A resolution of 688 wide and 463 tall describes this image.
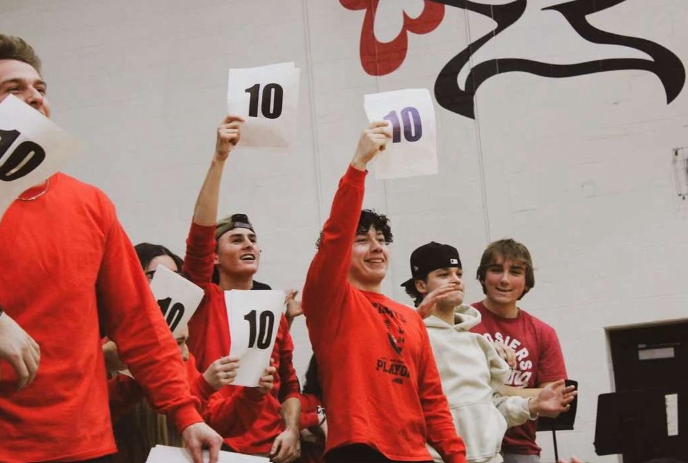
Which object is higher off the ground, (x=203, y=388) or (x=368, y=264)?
(x=368, y=264)

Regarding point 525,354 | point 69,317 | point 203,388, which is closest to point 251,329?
point 203,388

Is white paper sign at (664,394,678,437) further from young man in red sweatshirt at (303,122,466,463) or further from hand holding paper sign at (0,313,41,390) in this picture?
hand holding paper sign at (0,313,41,390)

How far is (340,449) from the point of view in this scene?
9.31ft

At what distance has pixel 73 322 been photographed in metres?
1.73

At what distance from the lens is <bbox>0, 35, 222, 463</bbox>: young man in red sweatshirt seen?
164 cm

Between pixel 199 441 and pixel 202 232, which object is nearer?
pixel 199 441

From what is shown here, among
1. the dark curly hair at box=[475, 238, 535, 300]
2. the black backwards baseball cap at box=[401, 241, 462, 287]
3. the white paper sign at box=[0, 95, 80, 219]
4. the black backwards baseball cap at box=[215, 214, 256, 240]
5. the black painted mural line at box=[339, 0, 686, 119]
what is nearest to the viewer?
the white paper sign at box=[0, 95, 80, 219]

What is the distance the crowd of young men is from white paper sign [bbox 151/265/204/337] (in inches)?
7.2

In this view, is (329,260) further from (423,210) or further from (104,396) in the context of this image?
(423,210)

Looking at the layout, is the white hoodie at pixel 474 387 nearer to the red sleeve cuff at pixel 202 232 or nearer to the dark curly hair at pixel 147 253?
the red sleeve cuff at pixel 202 232

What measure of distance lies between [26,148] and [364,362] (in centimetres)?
159

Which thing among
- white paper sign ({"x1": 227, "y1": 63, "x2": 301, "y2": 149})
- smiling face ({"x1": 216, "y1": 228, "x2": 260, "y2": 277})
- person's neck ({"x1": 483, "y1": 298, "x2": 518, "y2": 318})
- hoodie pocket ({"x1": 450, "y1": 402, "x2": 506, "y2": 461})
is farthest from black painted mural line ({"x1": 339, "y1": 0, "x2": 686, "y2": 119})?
white paper sign ({"x1": 227, "y1": 63, "x2": 301, "y2": 149})

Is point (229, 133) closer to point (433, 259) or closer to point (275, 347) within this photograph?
point (275, 347)

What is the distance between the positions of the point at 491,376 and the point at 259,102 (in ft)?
4.85
